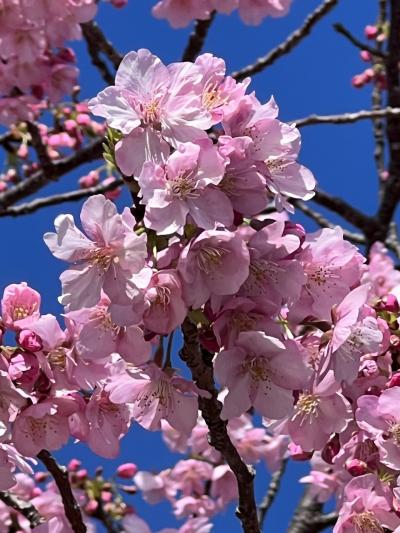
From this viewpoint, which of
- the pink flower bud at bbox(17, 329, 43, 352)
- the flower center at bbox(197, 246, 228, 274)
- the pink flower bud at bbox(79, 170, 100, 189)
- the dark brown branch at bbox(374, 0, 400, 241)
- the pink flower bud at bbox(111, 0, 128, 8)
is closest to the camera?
the flower center at bbox(197, 246, 228, 274)

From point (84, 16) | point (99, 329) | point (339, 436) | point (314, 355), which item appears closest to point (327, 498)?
point (339, 436)

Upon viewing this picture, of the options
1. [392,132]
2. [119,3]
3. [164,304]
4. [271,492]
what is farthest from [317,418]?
[119,3]

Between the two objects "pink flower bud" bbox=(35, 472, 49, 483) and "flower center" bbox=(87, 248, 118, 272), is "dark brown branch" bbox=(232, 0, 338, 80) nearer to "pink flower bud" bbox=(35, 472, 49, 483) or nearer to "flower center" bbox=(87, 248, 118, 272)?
"pink flower bud" bbox=(35, 472, 49, 483)

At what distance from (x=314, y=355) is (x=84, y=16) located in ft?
8.64

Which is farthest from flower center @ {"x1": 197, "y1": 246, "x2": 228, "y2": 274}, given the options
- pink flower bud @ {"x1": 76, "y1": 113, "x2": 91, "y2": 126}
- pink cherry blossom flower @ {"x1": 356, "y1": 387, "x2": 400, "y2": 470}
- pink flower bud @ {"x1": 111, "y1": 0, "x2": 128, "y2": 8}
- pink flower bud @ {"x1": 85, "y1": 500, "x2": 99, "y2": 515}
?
pink flower bud @ {"x1": 111, "y1": 0, "x2": 128, "y2": 8}

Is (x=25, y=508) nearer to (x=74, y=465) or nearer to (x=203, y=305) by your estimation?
(x=203, y=305)

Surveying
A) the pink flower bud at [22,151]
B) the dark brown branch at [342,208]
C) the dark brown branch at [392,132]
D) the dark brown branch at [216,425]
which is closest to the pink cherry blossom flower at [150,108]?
the dark brown branch at [216,425]

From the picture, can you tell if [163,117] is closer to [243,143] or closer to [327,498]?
[243,143]

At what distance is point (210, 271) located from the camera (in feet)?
4.46

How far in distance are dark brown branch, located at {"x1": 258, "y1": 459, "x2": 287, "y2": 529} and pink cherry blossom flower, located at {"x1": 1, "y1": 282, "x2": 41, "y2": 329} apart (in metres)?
2.41

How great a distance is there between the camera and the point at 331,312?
1.60m

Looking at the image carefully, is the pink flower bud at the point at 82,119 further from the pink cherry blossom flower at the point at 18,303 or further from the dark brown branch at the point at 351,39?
the pink cherry blossom flower at the point at 18,303

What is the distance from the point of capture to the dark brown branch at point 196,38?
402 cm

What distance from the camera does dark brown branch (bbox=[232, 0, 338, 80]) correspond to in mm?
4242
